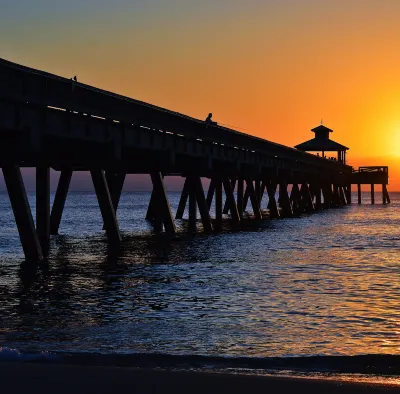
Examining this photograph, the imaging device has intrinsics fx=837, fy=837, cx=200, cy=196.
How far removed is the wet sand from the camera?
7555mm

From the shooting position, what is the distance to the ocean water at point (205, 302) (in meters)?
11.4

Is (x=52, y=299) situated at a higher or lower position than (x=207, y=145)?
lower

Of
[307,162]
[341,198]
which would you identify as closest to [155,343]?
[307,162]

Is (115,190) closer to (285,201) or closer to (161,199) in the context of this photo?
(161,199)

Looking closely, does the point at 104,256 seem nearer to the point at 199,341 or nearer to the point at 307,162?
the point at 199,341

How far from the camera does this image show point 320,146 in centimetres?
9775

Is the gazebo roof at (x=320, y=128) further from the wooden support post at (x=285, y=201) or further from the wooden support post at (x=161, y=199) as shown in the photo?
the wooden support post at (x=161, y=199)

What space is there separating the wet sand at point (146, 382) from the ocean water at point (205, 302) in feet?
6.68

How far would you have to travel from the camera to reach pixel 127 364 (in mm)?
9570

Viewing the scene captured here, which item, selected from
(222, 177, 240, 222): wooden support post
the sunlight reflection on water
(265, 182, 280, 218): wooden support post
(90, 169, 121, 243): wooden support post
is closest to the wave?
the sunlight reflection on water

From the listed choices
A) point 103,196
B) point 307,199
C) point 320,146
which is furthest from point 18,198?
point 320,146

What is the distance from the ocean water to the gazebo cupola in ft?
223

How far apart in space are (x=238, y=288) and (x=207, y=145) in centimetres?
2194

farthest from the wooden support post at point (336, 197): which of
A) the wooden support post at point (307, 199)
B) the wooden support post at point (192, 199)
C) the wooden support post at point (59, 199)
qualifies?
the wooden support post at point (59, 199)
